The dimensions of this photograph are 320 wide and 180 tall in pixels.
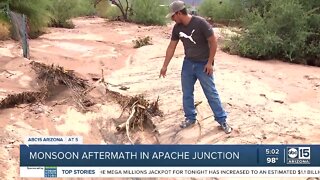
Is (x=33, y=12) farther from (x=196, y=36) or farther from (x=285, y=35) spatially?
(x=196, y=36)

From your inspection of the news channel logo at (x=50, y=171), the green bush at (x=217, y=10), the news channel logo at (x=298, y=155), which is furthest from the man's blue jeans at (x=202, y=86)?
the green bush at (x=217, y=10)

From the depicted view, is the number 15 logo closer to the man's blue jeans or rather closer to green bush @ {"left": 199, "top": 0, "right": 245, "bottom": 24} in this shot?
the man's blue jeans

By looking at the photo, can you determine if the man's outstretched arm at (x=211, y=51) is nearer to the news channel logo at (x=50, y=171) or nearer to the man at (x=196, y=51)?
the man at (x=196, y=51)

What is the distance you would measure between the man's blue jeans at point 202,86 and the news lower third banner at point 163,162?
3.36 feet

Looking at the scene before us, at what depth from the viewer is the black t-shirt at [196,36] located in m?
5.34

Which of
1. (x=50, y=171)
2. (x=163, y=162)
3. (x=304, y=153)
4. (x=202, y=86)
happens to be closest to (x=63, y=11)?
(x=202, y=86)

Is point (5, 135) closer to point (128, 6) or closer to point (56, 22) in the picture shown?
point (56, 22)

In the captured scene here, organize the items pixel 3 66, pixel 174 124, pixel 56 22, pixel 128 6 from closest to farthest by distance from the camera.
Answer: pixel 174 124
pixel 3 66
pixel 56 22
pixel 128 6

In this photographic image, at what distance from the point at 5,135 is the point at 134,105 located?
1.71 meters

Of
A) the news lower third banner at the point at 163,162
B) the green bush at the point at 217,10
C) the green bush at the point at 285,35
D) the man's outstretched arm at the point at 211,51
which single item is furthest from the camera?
the green bush at the point at 217,10

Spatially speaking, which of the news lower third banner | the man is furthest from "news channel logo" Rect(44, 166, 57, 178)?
the man

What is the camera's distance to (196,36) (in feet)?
17.7

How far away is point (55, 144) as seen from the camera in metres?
4.76

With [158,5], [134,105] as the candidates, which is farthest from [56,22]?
Result: [134,105]
